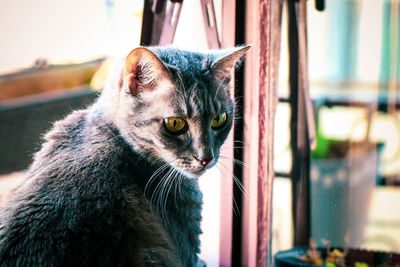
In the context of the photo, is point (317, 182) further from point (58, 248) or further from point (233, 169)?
point (58, 248)

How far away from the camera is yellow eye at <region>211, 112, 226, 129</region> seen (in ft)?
3.64

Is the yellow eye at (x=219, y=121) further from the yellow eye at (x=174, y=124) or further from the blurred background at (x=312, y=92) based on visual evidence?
the blurred background at (x=312, y=92)

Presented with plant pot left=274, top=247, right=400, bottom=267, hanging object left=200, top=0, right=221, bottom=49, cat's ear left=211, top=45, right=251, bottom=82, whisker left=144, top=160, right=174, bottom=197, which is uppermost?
hanging object left=200, top=0, right=221, bottom=49

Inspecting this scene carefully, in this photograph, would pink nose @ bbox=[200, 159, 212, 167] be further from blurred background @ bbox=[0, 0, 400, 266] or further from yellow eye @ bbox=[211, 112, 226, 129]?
A: blurred background @ bbox=[0, 0, 400, 266]

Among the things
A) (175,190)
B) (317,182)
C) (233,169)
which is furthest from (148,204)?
(317,182)

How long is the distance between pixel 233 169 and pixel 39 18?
971mm

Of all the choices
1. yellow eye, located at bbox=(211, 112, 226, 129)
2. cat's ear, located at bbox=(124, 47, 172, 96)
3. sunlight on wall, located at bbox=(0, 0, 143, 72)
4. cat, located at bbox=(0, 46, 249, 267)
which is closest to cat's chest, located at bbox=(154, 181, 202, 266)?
cat, located at bbox=(0, 46, 249, 267)

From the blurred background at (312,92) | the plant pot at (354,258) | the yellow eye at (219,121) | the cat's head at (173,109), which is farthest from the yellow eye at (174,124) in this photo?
the plant pot at (354,258)

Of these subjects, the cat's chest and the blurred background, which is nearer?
the cat's chest

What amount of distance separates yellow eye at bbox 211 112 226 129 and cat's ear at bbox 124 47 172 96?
0.56ft

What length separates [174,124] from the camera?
1029 mm

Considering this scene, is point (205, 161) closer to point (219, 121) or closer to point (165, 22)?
point (219, 121)

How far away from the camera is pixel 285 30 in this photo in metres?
1.30

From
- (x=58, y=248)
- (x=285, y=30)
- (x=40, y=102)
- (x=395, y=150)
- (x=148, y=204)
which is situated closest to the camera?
(x=58, y=248)
